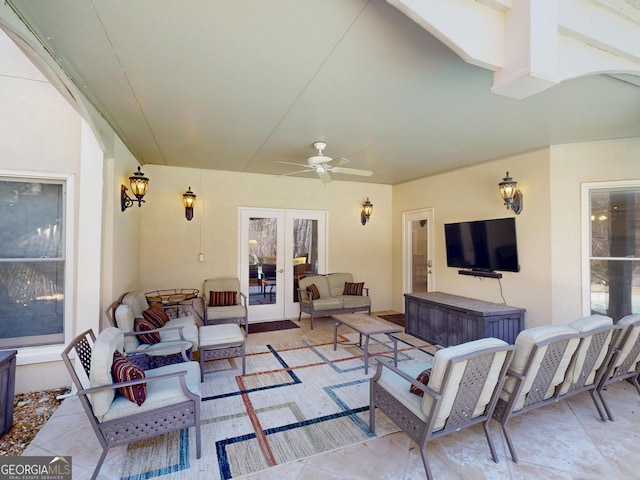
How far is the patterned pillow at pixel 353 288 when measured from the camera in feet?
20.2

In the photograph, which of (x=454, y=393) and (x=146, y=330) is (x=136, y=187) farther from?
(x=454, y=393)

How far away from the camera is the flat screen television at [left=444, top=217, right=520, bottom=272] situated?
14.9 feet

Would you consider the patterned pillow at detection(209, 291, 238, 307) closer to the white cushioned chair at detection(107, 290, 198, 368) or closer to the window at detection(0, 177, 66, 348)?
the white cushioned chair at detection(107, 290, 198, 368)

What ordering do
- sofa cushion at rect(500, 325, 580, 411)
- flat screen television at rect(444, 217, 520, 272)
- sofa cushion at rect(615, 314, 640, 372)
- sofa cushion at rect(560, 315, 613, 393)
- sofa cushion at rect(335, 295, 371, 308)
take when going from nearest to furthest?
1. sofa cushion at rect(500, 325, 580, 411)
2. sofa cushion at rect(560, 315, 613, 393)
3. sofa cushion at rect(615, 314, 640, 372)
4. flat screen television at rect(444, 217, 520, 272)
5. sofa cushion at rect(335, 295, 371, 308)

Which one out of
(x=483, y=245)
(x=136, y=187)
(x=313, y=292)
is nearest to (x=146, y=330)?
(x=136, y=187)

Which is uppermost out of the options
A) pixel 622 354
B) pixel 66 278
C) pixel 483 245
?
pixel 483 245

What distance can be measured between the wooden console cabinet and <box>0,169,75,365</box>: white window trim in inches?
183

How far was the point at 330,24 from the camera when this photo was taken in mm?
1901

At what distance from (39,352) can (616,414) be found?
5583mm

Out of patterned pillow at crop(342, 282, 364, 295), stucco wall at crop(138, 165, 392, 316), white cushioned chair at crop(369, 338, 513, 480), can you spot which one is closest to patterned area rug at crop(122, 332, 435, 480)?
white cushioned chair at crop(369, 338, 513, 480)

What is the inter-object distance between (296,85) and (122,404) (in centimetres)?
274

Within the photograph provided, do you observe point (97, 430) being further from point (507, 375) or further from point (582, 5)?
point (582, 5)

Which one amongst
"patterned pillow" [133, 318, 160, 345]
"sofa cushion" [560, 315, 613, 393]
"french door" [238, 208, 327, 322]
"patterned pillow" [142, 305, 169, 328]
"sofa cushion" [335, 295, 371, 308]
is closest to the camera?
"sofa cushion" [560, 315, 613, 393]

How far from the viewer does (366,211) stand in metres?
6.69
